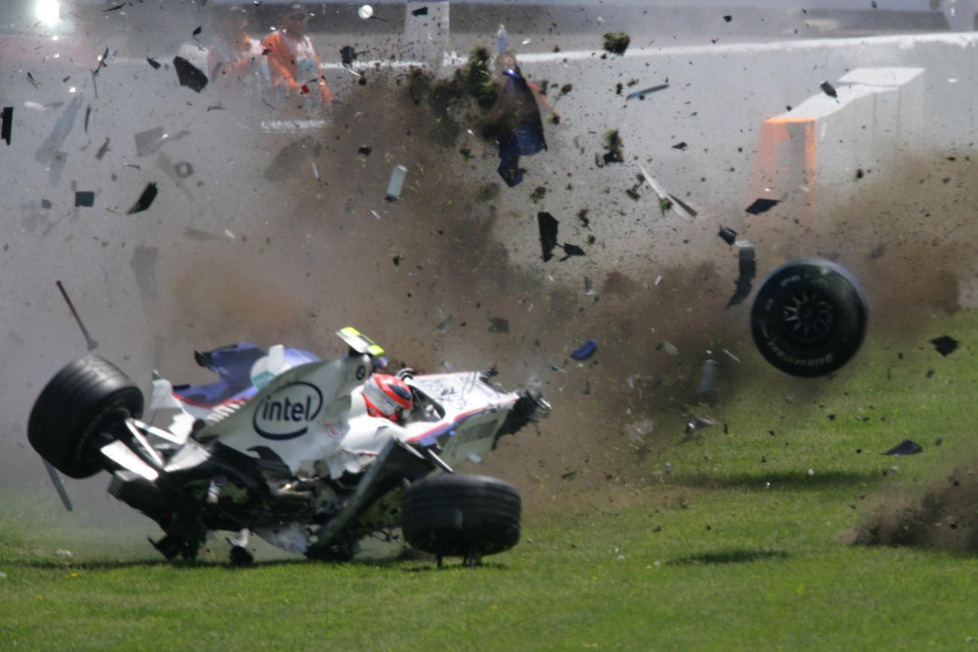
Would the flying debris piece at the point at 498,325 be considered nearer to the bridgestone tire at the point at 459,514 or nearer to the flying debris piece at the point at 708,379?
the flying debris piece at the point at 708,379

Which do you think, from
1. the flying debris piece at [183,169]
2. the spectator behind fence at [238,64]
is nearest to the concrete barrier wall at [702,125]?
the spectator behind fence at [238,64]

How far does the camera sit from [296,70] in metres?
17.7

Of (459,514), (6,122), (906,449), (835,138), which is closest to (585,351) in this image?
(906,449)

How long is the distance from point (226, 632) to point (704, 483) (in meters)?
6.32

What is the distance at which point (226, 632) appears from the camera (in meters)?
8.78

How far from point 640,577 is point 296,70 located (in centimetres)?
971

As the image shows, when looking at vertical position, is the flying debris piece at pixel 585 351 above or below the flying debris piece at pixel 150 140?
below

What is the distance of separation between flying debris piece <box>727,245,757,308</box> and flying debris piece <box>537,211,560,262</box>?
214 centimetres

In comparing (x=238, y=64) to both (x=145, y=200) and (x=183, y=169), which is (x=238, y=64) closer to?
(x=183, y=169)

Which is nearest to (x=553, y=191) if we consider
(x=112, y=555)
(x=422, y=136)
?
(x=422, y=136)

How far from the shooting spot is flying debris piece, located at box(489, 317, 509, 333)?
53.7 ft

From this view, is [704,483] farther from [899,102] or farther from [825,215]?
[899,102]

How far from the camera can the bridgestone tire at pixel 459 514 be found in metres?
10.3

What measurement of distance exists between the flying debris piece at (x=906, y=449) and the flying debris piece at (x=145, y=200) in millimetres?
8895
